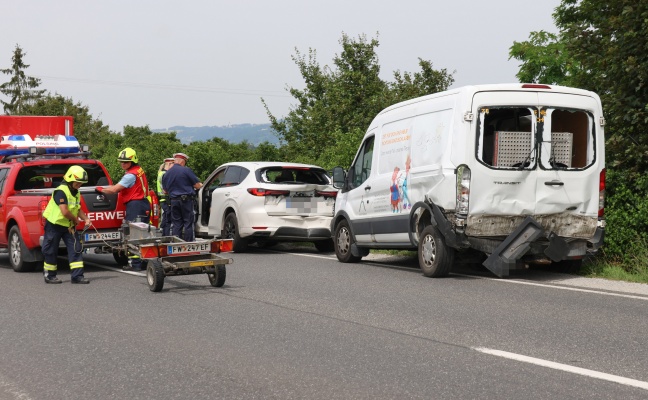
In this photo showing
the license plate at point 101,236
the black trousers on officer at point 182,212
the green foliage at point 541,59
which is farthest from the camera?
the green foliage at point 541,59

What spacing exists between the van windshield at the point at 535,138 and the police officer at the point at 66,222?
17.5ft

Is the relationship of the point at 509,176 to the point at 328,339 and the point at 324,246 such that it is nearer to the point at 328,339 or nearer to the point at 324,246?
the point at 328,339

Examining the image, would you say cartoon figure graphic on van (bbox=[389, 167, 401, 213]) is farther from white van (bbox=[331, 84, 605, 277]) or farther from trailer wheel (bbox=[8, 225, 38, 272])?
trailer wheel (bbox=[8, 225, 38, 272])

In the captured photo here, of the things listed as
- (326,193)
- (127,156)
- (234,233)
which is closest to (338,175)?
(326,193)

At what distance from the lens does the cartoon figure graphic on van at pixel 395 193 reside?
13211 millimetres

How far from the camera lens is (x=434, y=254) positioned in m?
12.1

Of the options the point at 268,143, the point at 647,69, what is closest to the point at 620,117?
the point at 647,69

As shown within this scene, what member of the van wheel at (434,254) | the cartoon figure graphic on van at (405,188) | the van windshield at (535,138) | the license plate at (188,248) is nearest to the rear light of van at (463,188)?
the van windshield at (535,138)

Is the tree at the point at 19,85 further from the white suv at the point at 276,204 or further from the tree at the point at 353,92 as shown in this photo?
the white suv at the point at 276,204

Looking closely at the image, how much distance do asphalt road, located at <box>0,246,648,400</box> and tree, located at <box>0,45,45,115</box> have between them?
2991 inches

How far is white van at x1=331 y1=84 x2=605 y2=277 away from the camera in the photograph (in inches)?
457

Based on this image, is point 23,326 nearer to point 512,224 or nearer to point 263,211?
point 512,224

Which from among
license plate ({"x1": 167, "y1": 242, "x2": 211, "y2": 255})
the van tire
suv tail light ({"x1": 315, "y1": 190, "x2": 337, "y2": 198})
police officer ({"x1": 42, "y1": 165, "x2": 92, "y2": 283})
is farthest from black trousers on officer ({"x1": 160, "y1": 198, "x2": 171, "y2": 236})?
license plate ({"x1": 167, "y1": 242, "x2": 211, "y2": 255})

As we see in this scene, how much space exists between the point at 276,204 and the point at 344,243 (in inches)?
76.6
